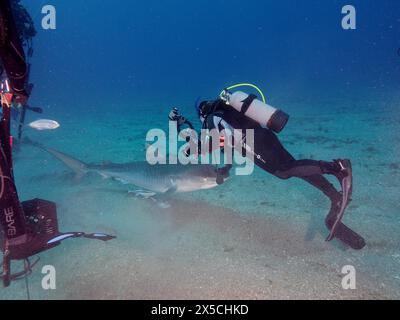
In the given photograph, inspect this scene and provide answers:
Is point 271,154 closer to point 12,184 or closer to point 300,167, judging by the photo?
point 300,167

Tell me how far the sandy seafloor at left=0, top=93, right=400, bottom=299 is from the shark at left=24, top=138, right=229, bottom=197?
517 mm

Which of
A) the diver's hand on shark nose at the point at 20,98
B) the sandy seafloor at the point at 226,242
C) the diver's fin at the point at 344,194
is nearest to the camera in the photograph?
the diver's hand on shark nose at the point at 20,98

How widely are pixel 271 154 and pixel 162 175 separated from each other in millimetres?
2891

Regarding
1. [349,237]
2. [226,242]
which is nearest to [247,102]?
[226,242]

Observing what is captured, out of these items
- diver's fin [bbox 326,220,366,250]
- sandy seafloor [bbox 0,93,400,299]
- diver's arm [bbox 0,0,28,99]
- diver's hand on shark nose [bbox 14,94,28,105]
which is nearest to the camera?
diver's arm [bbox 0,0,28,99]

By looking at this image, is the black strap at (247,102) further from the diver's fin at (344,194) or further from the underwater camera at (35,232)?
the underwater camera at (35,232)

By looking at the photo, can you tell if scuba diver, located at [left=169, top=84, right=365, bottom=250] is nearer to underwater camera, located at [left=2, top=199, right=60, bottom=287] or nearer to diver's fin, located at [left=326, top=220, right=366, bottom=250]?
→ diver's fin, located at [left=326, top=220, right=366, bottom=250]

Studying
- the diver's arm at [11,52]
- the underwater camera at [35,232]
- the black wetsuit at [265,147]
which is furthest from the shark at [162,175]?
the diver's arm at [11,52]

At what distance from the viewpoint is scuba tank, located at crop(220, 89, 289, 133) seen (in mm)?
4617

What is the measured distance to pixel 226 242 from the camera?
216 inches

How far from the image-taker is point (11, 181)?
3.08 metres

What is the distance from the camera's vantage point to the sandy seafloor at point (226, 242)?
14.1ft

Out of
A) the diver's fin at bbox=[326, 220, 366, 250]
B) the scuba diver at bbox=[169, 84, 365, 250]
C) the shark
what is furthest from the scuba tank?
the diver's fin at bbox=[326, 220, 366, 250]

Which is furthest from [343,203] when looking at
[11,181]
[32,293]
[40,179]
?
[40,179]
